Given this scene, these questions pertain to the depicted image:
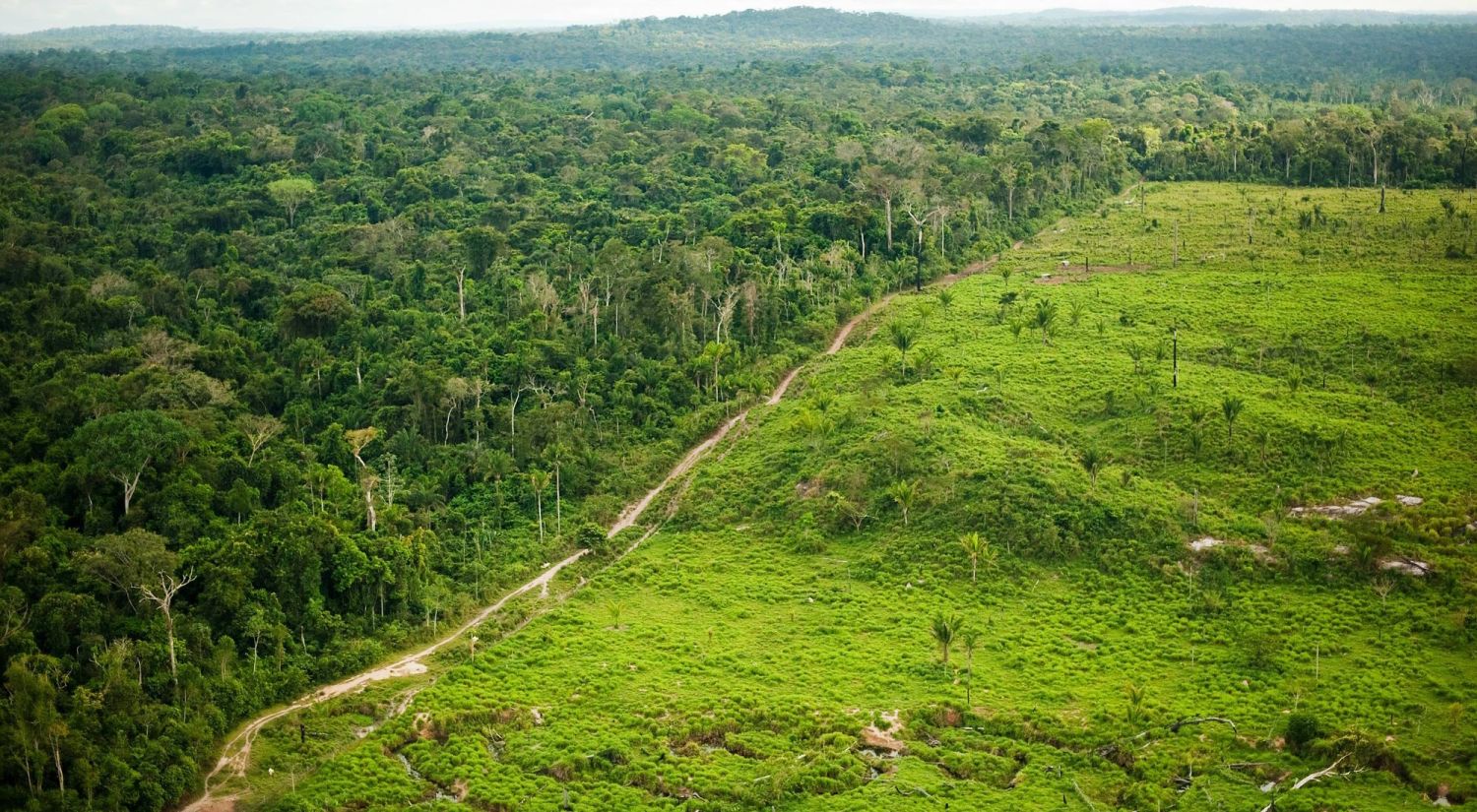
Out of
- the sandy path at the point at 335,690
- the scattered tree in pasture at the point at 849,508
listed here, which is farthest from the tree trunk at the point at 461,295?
the scattered tree in pasture at the point at 849,508

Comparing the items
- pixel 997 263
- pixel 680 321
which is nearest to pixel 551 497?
pixel 680 321

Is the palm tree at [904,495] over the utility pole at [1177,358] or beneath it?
beneath

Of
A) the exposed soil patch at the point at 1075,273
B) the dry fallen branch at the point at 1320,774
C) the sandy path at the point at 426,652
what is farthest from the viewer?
the exposed soil patch at the point at 1075,273

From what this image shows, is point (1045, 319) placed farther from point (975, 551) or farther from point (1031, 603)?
point (1031, 603)

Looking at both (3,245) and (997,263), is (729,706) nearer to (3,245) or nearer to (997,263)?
(997,263)

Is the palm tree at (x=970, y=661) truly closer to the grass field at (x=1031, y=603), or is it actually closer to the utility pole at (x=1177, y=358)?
the grass field at (x=1031, y=603)

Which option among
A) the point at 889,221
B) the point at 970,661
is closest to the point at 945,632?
the point at 970,661
